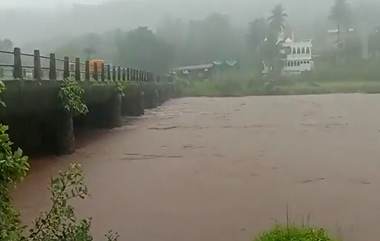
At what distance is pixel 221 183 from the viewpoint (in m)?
8.23

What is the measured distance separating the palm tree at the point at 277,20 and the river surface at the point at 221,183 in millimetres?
46558

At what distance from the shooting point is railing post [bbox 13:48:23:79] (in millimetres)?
9117

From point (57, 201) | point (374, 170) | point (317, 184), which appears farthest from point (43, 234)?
point (374, 170)

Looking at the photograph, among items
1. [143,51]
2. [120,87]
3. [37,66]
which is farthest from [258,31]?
[37,66]

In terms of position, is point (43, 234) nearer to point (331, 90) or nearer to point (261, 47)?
point (331, 90)

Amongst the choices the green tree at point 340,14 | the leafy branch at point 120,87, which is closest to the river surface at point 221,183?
the leafy branch at point 120,87

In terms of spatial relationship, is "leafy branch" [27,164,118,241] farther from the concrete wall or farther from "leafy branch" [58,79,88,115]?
"leafy branch" [58,79,88,115]

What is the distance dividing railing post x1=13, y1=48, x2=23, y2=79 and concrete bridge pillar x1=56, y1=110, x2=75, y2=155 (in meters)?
2.10

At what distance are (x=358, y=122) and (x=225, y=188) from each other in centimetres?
1114

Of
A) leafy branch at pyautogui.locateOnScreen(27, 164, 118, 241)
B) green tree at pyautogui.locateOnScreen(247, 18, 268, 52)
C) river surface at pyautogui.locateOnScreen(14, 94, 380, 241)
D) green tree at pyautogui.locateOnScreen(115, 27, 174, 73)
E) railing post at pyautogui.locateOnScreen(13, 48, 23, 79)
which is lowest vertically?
river surface at pyautogui.locateOnScreen(14, 94, 380, 241)

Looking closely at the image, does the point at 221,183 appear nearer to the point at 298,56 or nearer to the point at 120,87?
the point at 120,87

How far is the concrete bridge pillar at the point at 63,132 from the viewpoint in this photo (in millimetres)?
11367

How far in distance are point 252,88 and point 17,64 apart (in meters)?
42.8

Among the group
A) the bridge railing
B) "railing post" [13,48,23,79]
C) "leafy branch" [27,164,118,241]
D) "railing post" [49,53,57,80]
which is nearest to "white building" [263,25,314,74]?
the bridge railing
